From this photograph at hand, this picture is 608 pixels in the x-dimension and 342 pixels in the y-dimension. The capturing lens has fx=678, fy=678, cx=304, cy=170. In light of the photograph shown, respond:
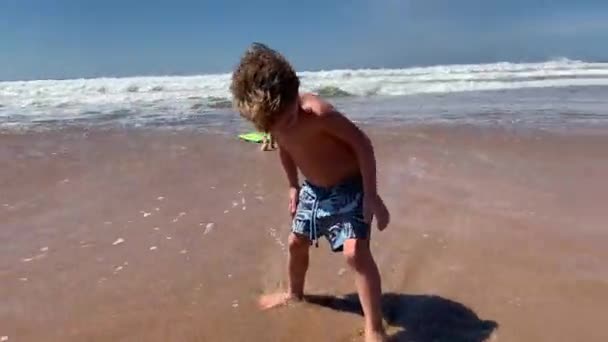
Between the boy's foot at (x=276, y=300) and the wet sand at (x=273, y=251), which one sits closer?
the wet sand at (x=273, y=251)

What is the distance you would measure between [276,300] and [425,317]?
67cm

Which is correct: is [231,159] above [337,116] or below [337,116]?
below

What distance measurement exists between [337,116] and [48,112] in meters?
10.2

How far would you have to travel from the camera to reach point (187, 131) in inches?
332

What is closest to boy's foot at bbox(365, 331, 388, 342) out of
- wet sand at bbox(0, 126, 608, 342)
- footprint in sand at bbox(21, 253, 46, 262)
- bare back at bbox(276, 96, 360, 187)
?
wet sand at bbox(0, 126, 608, 342)

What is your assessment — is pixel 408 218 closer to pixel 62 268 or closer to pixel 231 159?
pixel 62 268

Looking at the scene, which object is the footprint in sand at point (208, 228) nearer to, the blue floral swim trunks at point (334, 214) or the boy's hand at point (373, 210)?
the blue floral swim trunks at point (334, 214)

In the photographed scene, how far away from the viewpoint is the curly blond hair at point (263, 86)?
8.01ft

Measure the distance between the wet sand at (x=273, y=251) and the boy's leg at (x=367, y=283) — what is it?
0.12 metres

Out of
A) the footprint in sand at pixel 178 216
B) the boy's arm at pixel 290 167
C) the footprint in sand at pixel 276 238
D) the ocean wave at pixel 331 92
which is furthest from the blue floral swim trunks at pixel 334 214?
the ocean wave at pixel 331 92

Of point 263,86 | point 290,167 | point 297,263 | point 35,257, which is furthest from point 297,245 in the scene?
point 35,257

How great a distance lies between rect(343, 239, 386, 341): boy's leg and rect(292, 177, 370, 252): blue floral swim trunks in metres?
0.05

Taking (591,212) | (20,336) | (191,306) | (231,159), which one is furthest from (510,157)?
(20,336)

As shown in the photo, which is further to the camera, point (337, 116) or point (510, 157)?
point (510, 157)
